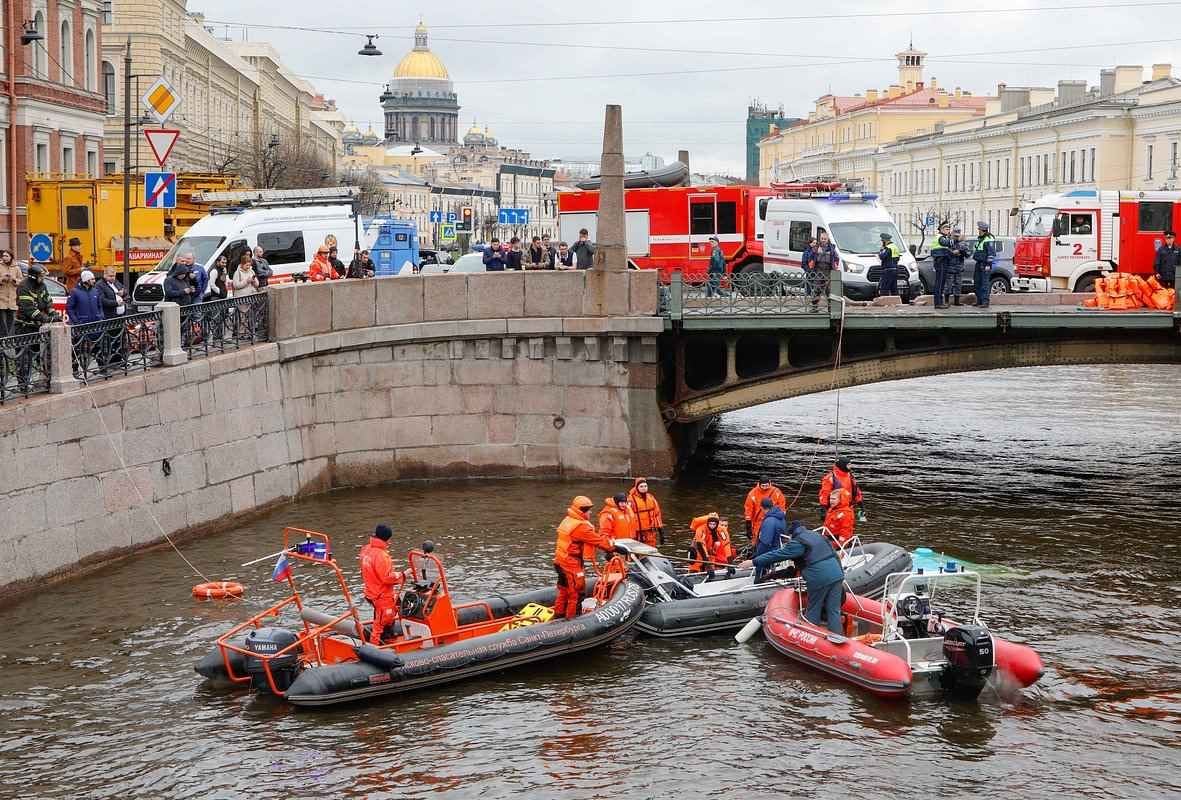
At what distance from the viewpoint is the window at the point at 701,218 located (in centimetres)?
3534

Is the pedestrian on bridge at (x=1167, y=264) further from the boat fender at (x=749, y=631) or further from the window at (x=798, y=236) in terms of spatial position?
the boat fender at (x=749, y=631)

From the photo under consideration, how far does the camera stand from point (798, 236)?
3309 cm

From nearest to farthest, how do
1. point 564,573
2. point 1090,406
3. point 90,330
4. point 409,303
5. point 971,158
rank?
point 564,573 < point 90,330 < point 409,303 < point 1090,406 < point 971,158

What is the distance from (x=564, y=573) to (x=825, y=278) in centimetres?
1125

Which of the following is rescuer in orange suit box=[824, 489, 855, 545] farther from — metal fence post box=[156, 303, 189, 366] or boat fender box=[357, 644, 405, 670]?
metal fence post box=[156, 303, 189, 366]

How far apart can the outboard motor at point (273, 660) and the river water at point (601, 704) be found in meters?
0.30

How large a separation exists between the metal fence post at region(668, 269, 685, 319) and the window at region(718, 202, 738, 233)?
8.80 metres

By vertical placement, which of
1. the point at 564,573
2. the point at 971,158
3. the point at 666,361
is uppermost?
the point at 971,158

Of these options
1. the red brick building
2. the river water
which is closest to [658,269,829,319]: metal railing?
the river water

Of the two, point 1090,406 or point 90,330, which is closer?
point 90,330

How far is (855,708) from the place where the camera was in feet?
51.9

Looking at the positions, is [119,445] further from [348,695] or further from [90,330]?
[348,695]

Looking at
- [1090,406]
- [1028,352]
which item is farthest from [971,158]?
[1028,352]

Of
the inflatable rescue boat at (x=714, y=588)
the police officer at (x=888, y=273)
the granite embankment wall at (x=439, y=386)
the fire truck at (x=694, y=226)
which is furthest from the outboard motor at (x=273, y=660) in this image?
the fire truck at (x=694, y=226)
